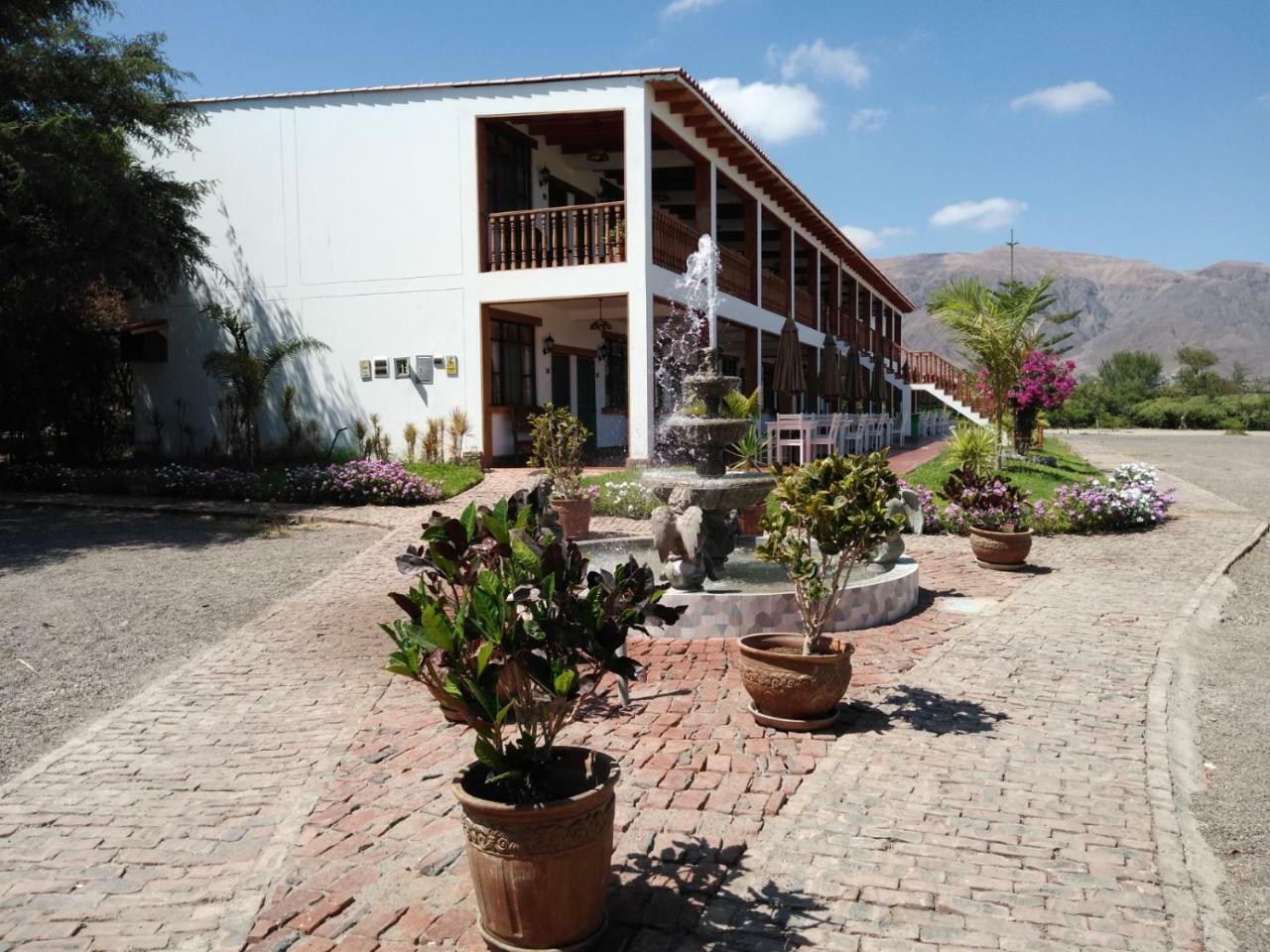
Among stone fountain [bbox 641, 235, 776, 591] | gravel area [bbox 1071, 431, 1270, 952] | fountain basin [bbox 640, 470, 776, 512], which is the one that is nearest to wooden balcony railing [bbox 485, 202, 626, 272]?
stone fountain [bbox 641, 235, 776, 591]

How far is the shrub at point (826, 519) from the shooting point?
15.6ft

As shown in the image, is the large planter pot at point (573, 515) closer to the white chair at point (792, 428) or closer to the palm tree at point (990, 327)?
the white chair at point (792, 428)

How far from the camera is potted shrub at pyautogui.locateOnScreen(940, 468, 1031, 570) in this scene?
9.15 metres

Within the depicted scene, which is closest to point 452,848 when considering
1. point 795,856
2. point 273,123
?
point 795,856

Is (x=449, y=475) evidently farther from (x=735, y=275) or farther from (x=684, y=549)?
(x=684, y=549)

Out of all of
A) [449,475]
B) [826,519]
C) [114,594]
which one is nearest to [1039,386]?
[449,475]

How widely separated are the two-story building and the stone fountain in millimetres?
7369

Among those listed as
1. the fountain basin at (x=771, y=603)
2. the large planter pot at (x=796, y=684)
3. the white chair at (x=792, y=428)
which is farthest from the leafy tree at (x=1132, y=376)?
the large planter pot at (x=796, y=684)

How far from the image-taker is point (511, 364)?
17672mm

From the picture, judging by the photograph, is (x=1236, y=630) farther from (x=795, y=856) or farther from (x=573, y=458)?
(x=573, y=458)

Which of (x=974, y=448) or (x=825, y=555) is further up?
(x=974, y=448)

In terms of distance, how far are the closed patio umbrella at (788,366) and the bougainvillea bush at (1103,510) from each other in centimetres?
772

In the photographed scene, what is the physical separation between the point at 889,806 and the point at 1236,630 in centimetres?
470

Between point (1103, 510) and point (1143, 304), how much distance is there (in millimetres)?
181807
